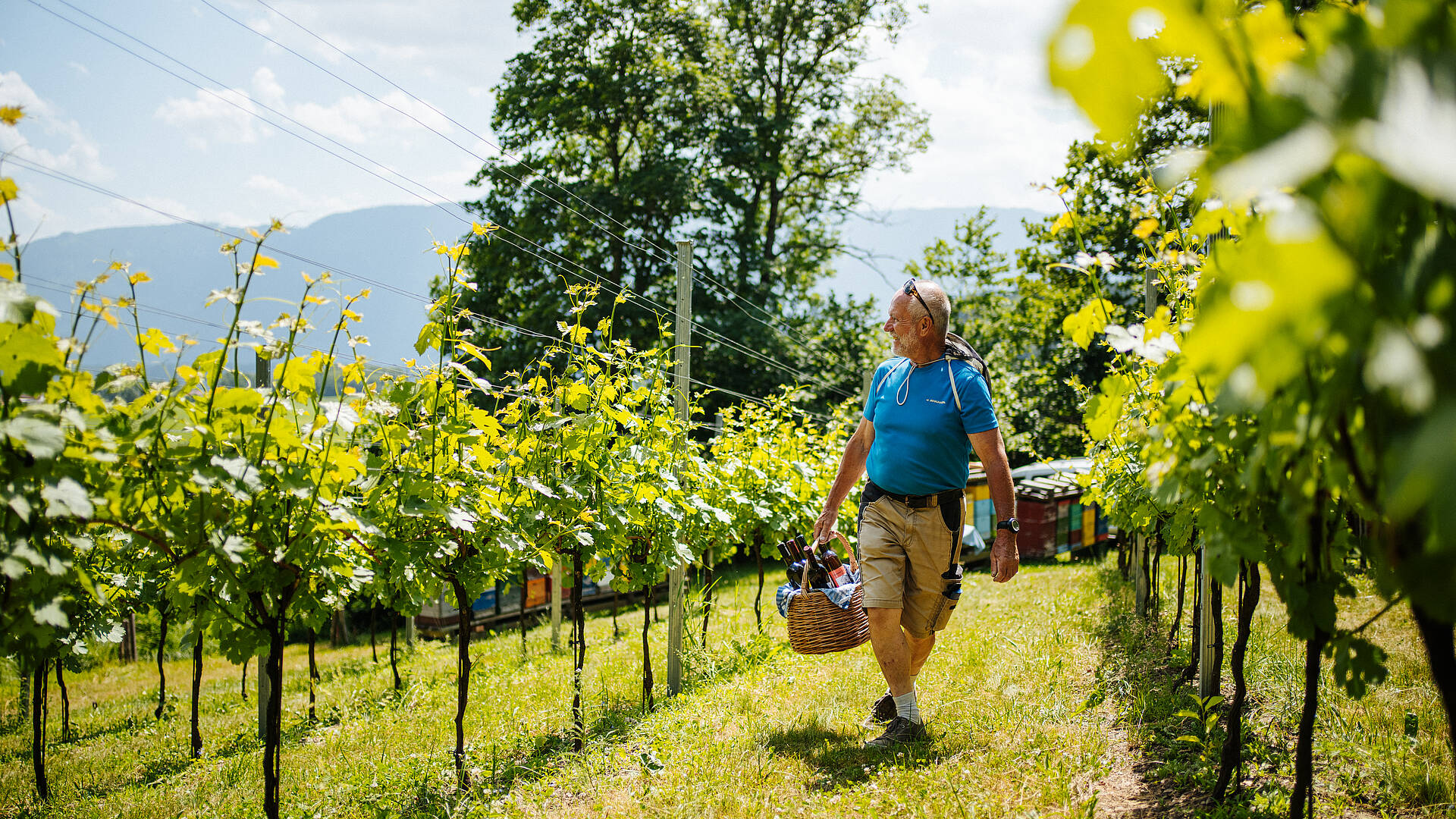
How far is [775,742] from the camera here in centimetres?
369

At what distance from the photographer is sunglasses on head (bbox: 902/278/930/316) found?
3.77 m

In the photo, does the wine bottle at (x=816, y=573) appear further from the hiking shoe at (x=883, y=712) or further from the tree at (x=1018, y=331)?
the tree at (x=1018, y=331)

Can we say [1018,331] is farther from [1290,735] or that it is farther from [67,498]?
[67,498]

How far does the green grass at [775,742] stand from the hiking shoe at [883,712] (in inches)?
4.5

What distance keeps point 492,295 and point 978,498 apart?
439 inches

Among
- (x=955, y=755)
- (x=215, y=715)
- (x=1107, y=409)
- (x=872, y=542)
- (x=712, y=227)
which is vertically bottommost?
(x=215, y=715)

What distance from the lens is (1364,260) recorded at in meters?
0.75

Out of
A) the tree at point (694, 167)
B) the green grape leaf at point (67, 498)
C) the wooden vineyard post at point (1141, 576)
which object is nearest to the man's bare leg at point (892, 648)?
the green grape leaf at point (67, 498)

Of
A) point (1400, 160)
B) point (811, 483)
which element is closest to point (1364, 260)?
point (1400, 160)

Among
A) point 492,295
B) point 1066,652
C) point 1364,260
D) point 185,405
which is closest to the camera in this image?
point 1364,260

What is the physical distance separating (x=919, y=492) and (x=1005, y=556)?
0.44 metres

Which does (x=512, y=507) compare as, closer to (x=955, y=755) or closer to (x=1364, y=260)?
(x=955, y=755)

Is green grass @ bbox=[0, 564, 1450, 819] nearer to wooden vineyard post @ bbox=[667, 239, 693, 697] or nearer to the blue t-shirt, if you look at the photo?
wooden vineyard post @ bbox=[667, 239, 693, 697]

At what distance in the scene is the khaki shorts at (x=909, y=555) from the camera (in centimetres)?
365
